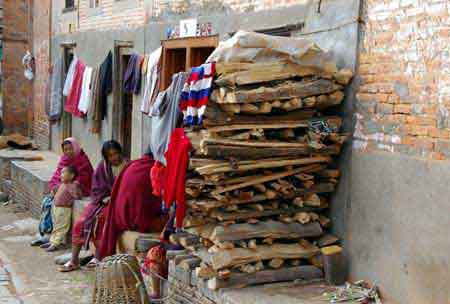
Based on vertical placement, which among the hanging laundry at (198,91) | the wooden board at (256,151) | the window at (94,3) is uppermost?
the window at (94,3)

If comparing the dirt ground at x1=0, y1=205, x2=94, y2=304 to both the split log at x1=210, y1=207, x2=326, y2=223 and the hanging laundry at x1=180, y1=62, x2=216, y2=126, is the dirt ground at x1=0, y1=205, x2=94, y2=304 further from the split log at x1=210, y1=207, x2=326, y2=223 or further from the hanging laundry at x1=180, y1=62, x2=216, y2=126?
the hanging laundry at x1=180, y1=62, x2=216, y2=126

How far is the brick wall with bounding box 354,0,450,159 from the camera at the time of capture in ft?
15.8

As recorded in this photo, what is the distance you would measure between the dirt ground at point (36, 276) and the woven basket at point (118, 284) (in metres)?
1.26

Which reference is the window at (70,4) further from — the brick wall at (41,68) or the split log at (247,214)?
the split log at (247,214)

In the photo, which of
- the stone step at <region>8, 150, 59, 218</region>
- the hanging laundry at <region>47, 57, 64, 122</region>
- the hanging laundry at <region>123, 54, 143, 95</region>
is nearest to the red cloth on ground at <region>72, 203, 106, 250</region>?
the hanging laundry at <region>123, 54, 143, 95</region>

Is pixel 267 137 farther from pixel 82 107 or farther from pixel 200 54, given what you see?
pixel 82 107

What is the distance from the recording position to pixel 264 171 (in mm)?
5820

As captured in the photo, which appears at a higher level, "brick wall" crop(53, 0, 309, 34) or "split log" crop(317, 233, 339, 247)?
"brick wall" crop(53, 0, 309, 34)

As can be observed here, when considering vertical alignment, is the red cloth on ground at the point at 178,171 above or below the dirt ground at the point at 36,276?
above

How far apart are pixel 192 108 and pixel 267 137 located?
74 cm

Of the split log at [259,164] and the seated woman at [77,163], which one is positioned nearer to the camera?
the split log at [259,164]

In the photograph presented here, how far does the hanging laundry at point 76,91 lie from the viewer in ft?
41.2

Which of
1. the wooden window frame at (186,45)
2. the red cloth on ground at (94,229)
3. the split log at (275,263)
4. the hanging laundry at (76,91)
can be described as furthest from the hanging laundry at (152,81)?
the split log at (275,263)

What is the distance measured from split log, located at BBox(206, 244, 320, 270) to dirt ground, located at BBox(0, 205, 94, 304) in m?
2.54
